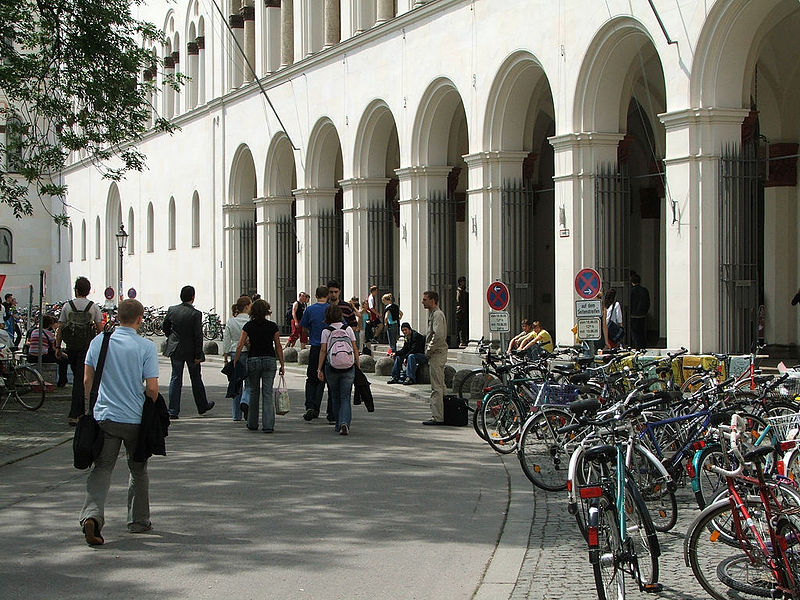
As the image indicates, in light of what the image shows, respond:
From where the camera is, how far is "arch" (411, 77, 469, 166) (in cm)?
2894

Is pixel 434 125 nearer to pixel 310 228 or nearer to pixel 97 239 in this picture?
pixel 310 228

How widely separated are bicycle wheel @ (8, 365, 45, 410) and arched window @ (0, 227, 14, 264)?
184 ft

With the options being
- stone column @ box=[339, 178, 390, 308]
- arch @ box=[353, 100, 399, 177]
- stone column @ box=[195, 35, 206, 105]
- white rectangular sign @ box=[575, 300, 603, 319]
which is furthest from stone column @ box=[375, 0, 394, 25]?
white rectangular sign @ box=[575, 300, 603, 319]

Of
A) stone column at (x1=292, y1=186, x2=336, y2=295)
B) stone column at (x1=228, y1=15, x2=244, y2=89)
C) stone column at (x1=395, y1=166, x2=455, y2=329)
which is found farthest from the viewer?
stone column at (x1=228, y1=15, x2=244, y2=89)

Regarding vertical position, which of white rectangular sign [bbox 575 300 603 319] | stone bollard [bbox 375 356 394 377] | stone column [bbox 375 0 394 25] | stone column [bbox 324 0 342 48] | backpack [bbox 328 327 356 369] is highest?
stone column [bbox 324 0 342 48]

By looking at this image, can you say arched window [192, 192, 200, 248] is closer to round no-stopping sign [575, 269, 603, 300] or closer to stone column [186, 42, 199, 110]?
stone column [186, 42, 199, 110]

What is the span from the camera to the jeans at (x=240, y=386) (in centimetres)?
1590

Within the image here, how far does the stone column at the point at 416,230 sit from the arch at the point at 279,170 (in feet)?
30.7

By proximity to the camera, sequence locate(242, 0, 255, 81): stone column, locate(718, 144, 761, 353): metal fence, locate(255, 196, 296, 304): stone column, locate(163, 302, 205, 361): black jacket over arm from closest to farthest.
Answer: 1. locate(163, 302, 205, 361): black jacket over arm
2. locate(718, 144, 761, 353): metal fence
3. locate(255, 196, 296, 304): stone column
4. locate(242, 0, 255, 81): stone column

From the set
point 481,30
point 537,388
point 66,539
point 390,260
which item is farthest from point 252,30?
point 66,539

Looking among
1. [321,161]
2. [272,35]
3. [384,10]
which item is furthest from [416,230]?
[272,35]

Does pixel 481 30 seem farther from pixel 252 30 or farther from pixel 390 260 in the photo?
pixel 252 30

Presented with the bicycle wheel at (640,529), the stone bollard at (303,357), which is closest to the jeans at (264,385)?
the bicycle wheel at (640,529)

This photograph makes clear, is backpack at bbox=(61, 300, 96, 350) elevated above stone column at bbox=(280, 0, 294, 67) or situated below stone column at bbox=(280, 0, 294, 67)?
below
